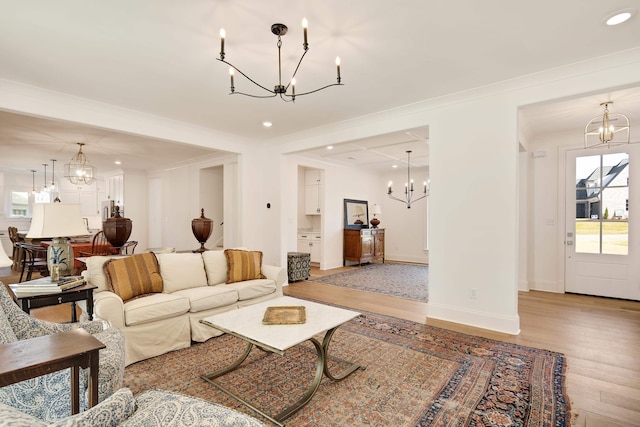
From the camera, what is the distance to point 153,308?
9.17 feet

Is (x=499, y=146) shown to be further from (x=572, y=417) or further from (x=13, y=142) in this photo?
(x=13, y=142)

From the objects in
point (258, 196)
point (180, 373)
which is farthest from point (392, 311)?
point (258, 196)

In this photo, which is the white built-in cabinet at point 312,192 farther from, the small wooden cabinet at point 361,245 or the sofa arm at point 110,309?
the sofa arm at point 110,309

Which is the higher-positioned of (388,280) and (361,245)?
(361,245)

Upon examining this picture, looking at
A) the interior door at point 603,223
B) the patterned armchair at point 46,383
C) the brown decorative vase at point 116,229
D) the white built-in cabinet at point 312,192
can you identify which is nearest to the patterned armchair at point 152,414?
the patterned armchair at point 46,383

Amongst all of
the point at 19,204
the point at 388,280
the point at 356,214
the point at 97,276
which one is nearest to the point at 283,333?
the point at 97,276

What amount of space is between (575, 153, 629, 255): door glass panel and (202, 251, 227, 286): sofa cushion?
17.2 ft

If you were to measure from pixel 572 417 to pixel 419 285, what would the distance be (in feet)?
11.8

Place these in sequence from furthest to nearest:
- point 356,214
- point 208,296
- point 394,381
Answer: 1. point 356,214
2. point 208,296
3. point 394,381

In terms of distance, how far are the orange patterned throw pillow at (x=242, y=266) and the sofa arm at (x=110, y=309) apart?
1.21m

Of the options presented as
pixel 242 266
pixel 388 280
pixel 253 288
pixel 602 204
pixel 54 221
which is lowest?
pixel 388 280

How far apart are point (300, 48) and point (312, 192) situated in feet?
17.2

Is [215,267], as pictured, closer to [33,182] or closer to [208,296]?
[208,296]

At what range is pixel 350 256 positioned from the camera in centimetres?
761
